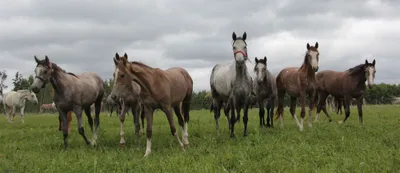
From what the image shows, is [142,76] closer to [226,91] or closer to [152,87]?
[152,87]

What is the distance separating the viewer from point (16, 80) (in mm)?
77438

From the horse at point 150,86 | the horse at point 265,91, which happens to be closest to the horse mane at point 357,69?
the horse at point 265,91

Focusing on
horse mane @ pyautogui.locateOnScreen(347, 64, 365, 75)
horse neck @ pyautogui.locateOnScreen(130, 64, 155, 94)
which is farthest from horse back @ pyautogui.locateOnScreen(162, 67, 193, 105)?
horse mane @ pyautogui.locateOnScreen(347, 64, 365, 75)

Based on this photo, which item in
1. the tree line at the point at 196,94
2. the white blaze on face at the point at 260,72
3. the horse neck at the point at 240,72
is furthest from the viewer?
the tree line at the point at 196,94

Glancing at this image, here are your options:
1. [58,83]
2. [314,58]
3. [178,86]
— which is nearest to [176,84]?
[178,86]

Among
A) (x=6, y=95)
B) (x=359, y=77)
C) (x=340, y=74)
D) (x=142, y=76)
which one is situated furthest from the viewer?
(x=6, y=95)

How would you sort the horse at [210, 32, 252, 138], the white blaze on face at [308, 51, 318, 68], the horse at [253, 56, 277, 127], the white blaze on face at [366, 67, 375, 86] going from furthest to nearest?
the white blaze on face at [366, 67, 375, 86]
the horse at [253, 56, 277, 127]
the white blaze on face at [308, 51, 318, 68]
the horse at [210, 32, 252, 138]

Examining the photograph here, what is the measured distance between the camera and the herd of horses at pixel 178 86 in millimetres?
7691

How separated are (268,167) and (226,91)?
591 cm

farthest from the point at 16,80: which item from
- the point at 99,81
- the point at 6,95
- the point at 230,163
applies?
the point at 230,163

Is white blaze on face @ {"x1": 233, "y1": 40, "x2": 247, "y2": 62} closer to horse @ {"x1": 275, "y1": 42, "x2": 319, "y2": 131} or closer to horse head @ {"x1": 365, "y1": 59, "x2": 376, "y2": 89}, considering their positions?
horse @ {"x1": 275, "y1": 42, "x2": 319, "y2": 131}

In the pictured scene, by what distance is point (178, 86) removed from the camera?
8633mm

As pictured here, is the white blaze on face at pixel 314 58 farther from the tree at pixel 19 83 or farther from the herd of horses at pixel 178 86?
the tree at pixel 19 83

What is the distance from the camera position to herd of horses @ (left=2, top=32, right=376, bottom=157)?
303 inches
